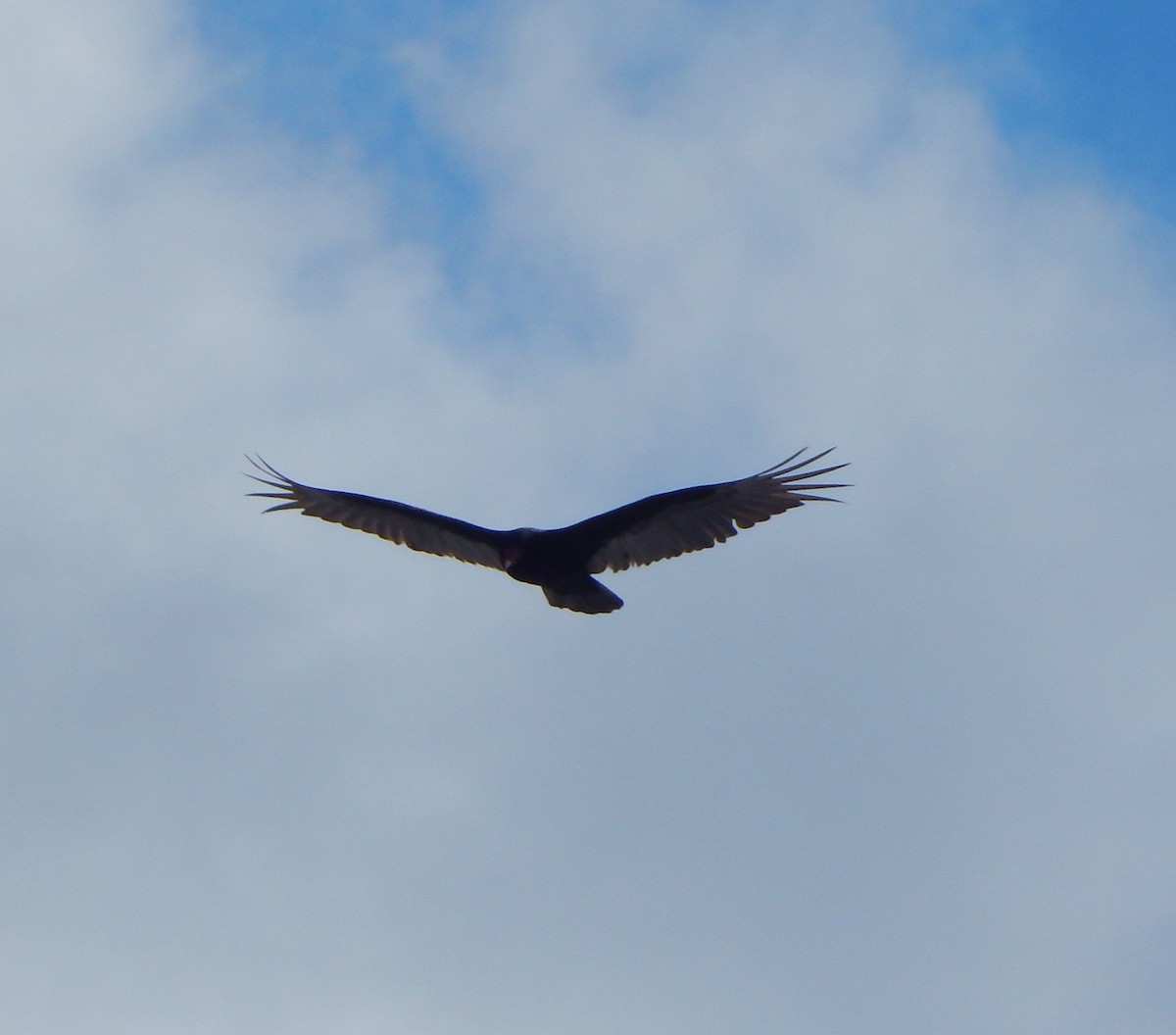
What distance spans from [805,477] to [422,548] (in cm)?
367

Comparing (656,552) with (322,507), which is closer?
(656,552)

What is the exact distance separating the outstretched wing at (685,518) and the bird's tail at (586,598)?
24cm

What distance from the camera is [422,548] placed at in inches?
672

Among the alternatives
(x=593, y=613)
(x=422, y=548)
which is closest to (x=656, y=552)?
(x=593, y=613)

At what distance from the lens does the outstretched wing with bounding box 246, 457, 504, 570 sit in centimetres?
1675

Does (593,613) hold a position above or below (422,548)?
below

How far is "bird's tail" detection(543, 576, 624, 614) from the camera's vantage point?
1580 cm

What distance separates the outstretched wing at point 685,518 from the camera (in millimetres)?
15508

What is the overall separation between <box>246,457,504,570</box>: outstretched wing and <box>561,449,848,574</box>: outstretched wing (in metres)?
1.20

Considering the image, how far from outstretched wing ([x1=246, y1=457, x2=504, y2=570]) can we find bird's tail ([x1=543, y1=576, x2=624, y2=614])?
3.18 feet

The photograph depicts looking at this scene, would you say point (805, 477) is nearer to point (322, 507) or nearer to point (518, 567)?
point (518, 567)

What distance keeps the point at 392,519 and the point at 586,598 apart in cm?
218

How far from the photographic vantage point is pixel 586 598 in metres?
15.8

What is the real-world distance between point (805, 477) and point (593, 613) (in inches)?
82.0
